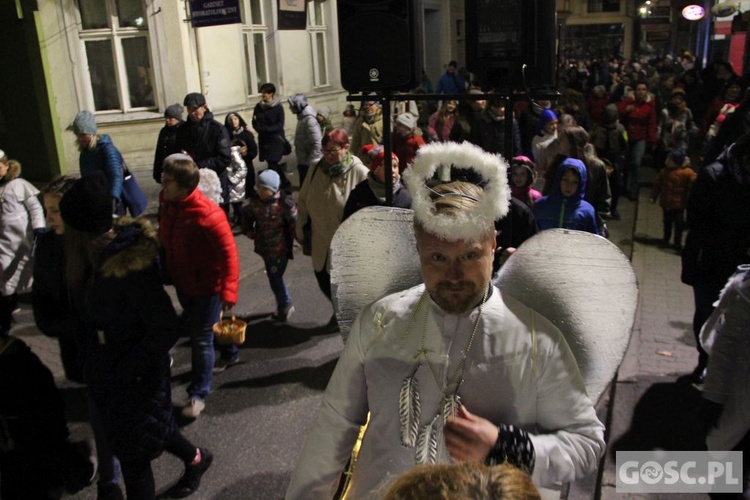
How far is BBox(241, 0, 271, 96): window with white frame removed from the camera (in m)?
13.8

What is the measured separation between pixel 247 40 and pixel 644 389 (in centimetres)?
1122

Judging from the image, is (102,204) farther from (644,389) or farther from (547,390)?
(644,389)

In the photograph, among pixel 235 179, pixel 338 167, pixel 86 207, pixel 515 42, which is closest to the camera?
pixel 86 207

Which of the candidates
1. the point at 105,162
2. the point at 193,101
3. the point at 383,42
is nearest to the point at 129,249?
the point at 383,42

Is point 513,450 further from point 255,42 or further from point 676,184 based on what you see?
point 255,42

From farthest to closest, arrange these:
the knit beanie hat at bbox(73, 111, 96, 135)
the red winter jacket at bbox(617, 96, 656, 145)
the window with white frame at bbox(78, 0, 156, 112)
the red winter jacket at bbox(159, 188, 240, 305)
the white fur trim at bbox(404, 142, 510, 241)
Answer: the window with white frame at bbox(78, 0, 156, 112) → the red winter jacket at bbox(617, 96, 656, 145) → the knit beanie hat at bbox(73, 111, 96, 135) → the red winter jacket at bbox(159, 188, 240, 305) → the white fur trim at bbox(404, 142, 510, 241)

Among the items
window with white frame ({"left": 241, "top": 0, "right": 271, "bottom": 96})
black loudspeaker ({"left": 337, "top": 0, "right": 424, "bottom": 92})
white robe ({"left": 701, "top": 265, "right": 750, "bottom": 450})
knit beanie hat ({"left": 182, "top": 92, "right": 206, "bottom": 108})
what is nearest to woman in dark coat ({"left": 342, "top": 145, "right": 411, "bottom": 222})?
black loudspeaker ({"left": 337, "top": 0, "right": 424, "bottom": 92})

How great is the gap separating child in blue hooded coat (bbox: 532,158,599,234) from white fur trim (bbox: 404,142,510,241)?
327 centimetres

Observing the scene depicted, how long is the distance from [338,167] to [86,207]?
8.28 feet

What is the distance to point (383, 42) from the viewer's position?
3543mm

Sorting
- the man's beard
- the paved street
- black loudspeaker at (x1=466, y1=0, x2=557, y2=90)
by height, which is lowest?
the paved street

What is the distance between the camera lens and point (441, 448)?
199 cm

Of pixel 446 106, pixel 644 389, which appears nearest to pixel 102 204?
pixel 644 389

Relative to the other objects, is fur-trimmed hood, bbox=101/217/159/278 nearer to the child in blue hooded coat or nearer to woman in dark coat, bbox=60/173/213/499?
woman in dark coat, bbox=60/173/213/499
